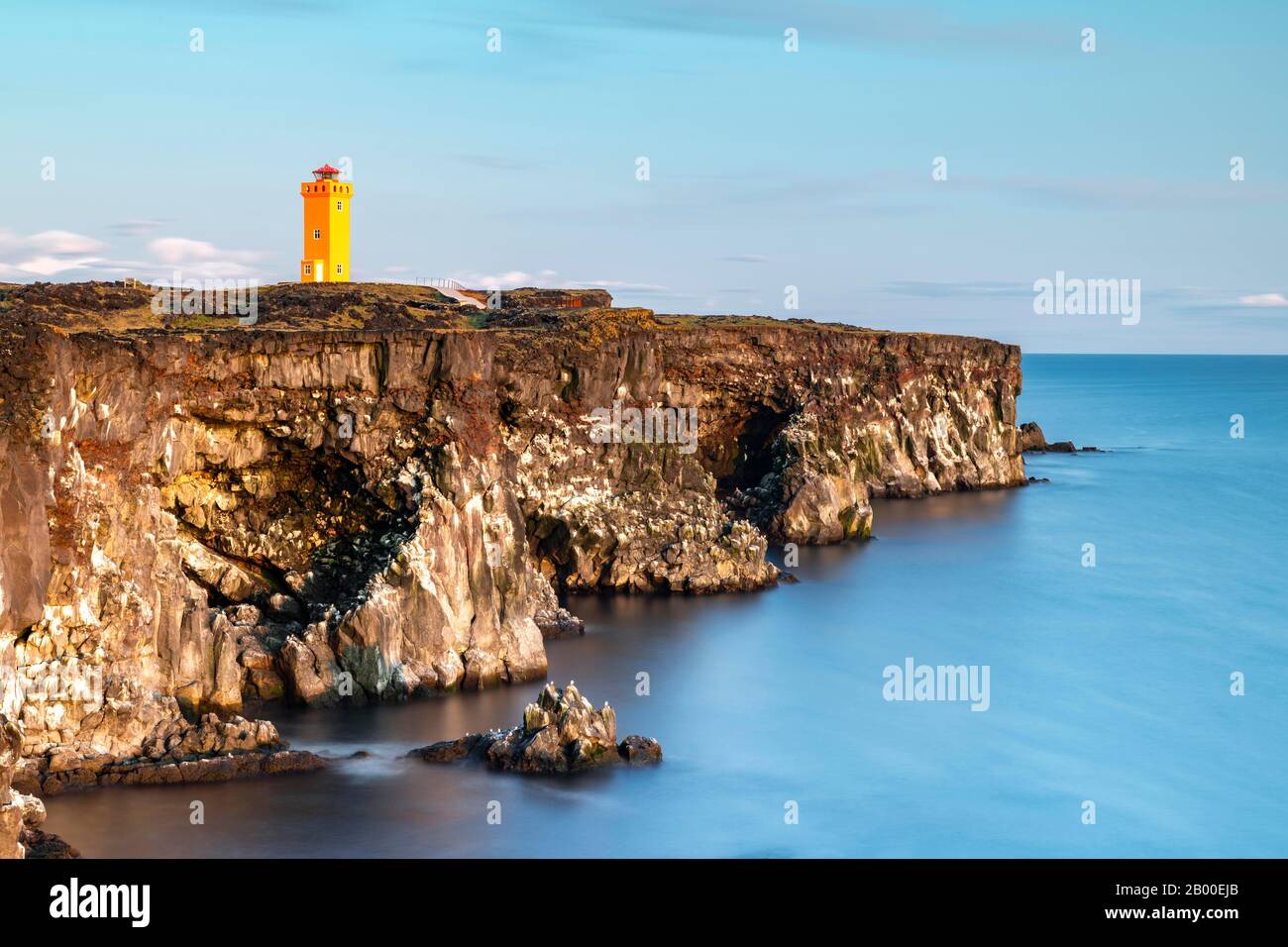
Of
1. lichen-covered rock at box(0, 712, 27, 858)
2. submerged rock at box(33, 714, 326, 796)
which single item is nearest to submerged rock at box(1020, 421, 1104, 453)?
submerged rock at box(33, 714, 326, 796)

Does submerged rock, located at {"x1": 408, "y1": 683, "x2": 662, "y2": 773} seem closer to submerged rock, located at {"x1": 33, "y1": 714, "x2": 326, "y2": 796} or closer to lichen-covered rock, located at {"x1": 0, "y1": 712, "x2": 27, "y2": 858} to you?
submerged rock, located at {"x1": 33, "y1": 714, "x2": 326, "y2": 796}

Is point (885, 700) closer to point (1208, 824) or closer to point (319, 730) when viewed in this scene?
point (1208, 824)

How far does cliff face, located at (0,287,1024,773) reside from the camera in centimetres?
4366

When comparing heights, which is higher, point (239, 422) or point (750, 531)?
point (239, 422)

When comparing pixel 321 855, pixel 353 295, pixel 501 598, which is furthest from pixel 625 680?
pixel 353 295

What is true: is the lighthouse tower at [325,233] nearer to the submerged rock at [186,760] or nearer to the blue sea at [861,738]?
the blue sea at [861,738]

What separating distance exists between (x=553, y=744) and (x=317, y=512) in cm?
1476

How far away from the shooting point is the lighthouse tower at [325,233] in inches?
3853

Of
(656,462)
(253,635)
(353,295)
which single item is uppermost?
(353,295)

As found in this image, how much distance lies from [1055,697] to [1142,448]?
374ft

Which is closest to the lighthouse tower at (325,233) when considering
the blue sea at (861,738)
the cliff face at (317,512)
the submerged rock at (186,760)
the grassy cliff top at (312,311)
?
the grassy cliff top at (312,311)

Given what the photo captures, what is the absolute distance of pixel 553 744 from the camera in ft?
148

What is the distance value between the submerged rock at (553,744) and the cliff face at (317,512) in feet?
19.0

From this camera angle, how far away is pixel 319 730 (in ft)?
158
